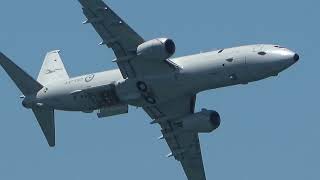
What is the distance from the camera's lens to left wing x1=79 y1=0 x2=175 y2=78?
113 meters

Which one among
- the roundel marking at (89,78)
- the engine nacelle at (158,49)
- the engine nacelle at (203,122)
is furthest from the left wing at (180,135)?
the engine nacelle at (158,49)

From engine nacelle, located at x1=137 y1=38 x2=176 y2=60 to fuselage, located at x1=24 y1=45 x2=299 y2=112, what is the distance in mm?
2539

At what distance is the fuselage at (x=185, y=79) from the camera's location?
362 ft

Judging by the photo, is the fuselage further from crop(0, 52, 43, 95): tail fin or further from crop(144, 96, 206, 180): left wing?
crop(144, 96, 206, 180): left wing

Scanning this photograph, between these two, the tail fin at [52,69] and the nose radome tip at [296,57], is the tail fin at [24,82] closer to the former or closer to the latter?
the tail fin at [52,69]

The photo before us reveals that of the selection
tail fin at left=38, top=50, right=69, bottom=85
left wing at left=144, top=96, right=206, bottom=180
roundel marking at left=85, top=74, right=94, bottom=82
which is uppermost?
roundel marking at left=85, top=74, right=94, bottom=82

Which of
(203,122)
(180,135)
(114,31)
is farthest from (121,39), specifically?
(180,135)

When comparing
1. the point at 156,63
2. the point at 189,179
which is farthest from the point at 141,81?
the point at 189,179

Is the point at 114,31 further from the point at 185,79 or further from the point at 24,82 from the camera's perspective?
the point at 24,82

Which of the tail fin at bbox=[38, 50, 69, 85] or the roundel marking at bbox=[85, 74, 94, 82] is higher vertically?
the roundel marking at bbox=[85, 74, 94, 82]

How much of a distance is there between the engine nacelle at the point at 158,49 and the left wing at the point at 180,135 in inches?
357

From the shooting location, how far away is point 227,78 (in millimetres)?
111500

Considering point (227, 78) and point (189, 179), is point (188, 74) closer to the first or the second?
point (227, 78)

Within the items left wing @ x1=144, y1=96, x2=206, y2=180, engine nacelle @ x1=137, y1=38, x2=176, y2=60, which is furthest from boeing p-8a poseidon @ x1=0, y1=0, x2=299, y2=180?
left wing @ x1=144, y1=96, x2=206, y2=180
